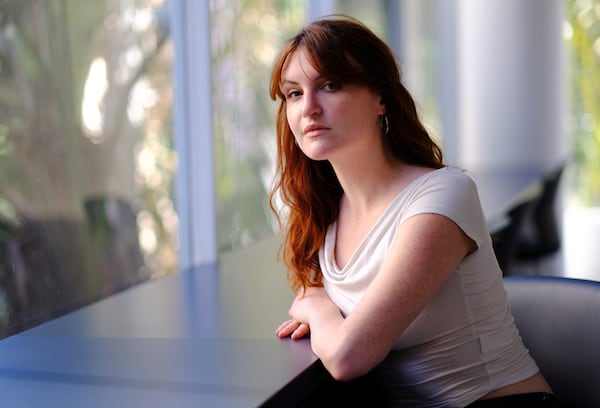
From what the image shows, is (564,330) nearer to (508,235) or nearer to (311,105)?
(311,105)

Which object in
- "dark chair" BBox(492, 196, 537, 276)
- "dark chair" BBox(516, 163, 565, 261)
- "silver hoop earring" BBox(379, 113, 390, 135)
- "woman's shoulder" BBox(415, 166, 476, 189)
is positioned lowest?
"dark chair" BBox(516, 163, 565, 261)

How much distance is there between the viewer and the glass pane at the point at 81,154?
1.98 m

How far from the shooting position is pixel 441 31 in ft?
25.4

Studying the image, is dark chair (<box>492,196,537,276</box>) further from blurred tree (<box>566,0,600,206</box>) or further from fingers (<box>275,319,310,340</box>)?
blurred tree (<box>566,0,600,206</box>)

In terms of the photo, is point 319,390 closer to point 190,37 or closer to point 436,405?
point 436,405

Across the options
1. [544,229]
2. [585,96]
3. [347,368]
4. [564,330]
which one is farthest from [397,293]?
[585,96]

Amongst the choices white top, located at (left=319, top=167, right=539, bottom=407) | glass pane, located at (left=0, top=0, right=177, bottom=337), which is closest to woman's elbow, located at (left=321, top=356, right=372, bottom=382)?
white top, located at (left=319, top=167, right=539, bottom=407)

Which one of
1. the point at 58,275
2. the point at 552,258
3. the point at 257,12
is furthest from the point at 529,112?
the point at 58,275

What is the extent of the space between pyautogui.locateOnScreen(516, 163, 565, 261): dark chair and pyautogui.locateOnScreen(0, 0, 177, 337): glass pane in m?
2.12

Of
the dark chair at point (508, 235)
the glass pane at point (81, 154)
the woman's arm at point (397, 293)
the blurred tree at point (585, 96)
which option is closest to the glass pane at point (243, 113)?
the glass pane at point (81, 154)

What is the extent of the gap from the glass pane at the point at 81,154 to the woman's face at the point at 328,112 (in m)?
0.77

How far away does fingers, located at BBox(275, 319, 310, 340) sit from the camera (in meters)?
1.72

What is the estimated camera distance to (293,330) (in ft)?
5.76

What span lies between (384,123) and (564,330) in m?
0.59
